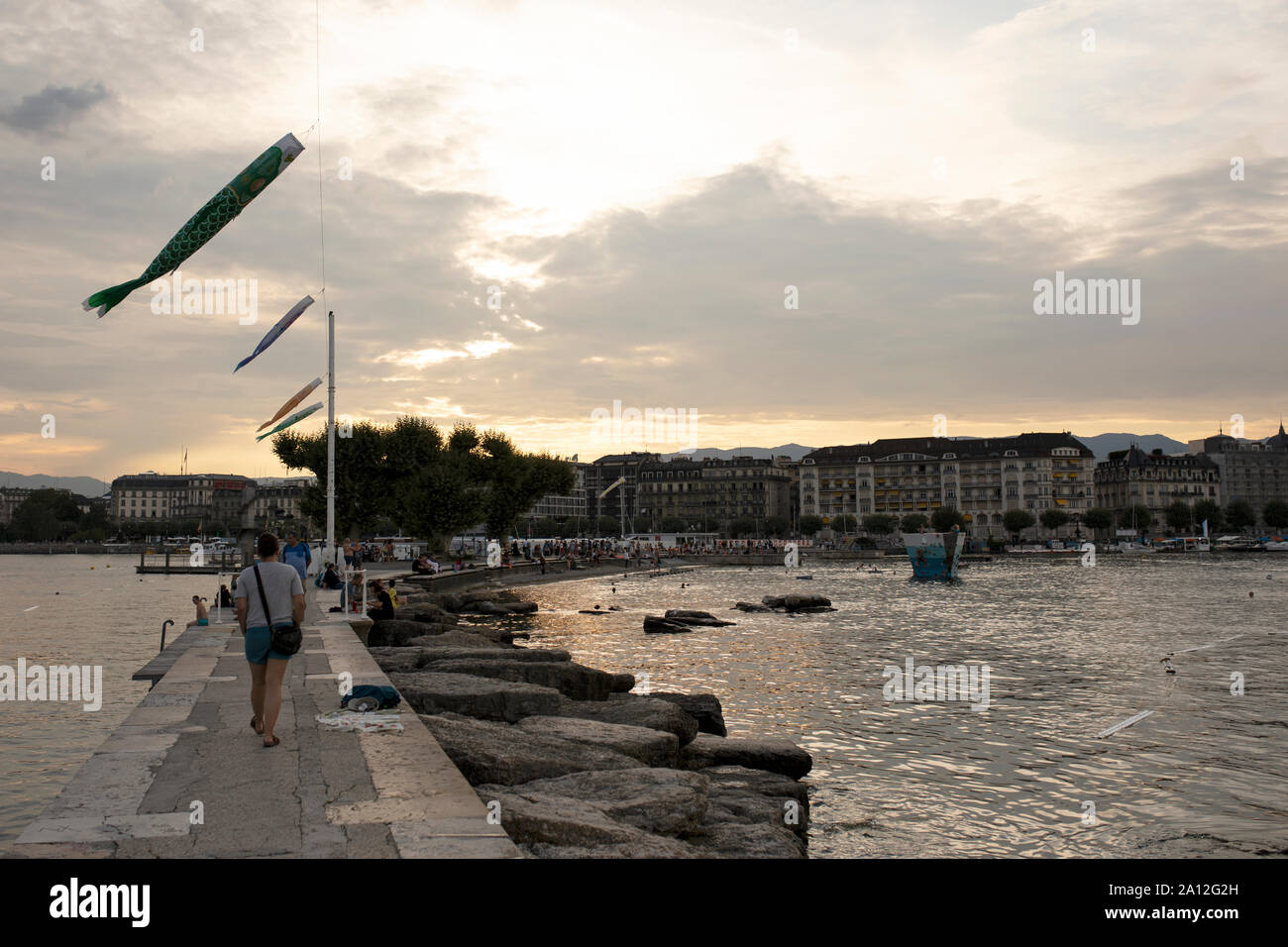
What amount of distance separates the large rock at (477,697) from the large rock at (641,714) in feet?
1.30

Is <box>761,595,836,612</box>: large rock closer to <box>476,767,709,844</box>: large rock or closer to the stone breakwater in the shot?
the stone breakwater

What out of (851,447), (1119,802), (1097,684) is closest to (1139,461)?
(851,447)

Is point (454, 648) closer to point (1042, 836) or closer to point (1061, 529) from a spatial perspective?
point (1042, 836)

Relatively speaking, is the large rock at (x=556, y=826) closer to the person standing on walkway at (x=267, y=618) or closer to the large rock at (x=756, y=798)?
the large rock at (x=756, y=798)

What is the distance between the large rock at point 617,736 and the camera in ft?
42.1

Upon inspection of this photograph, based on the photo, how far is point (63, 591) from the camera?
72062 mm

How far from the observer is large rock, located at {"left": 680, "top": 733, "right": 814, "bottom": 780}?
1484cm

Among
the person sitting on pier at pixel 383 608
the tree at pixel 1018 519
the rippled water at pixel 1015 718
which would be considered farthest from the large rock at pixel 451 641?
the tree at pixel 1018 519

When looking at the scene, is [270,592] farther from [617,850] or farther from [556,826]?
[617,850]

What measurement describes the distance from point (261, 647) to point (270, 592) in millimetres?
595

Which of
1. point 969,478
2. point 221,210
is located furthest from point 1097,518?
point 221,210

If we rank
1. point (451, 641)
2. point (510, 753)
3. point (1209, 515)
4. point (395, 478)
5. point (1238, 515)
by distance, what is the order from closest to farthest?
point (510, 753), point (451, 641), point (395, 478), point (1209, 515), point (1238, 515)

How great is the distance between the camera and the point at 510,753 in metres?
11.3

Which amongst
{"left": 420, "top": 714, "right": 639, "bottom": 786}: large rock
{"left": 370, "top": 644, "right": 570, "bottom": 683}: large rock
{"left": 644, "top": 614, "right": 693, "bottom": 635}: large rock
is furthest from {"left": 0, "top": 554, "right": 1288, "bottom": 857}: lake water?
{"left": 370, "top": 644, "right": 570, "bottom": 683}: large rock
